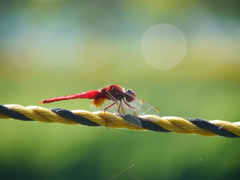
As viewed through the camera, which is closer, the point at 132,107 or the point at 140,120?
the point at 140,120

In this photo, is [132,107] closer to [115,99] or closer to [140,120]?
[115,99]

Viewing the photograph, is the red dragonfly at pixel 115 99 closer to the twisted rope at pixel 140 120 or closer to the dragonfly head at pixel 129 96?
the dragonfly head at pixel 129 96

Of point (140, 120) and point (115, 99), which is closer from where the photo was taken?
point (140, 120)

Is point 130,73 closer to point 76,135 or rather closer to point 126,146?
point 76,135

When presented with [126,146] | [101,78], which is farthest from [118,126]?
[101,78]

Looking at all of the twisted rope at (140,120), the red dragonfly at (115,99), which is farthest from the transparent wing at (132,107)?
the twisted rope at (140,120)

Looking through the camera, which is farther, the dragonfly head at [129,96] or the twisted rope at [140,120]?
the dragonfly head at [129,96]

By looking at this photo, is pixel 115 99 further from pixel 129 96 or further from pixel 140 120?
pixel 140 120

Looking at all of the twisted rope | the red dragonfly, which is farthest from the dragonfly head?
the twisted rope

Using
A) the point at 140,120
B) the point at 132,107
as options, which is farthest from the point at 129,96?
the point at 140,120
